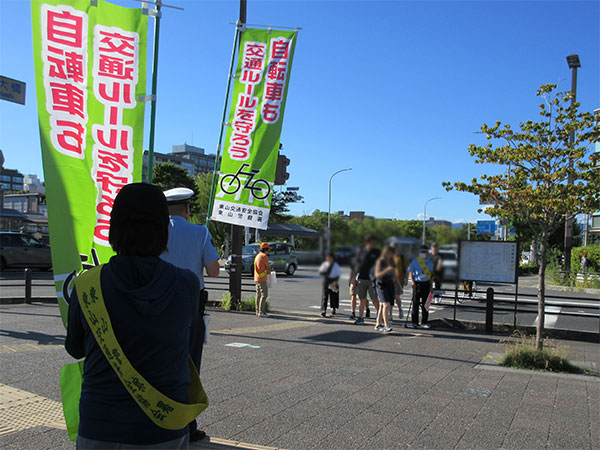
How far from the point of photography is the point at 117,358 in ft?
6.21

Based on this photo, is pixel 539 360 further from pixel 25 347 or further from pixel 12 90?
pixel 12 90

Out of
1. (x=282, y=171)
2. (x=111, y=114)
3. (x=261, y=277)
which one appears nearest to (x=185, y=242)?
(x=111, y=114)

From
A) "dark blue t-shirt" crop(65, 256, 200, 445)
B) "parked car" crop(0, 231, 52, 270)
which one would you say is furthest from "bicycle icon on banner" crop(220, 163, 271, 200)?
"parked car" crop(0, 231, 52, 270)

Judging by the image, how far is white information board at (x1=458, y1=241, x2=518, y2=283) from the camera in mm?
→ 1588

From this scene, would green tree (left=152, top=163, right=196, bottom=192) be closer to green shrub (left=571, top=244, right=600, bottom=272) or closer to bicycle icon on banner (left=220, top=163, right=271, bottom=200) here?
green shrub (left=571, top=244, right=600, bottom=272)

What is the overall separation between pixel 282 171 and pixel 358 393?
432 centimetres

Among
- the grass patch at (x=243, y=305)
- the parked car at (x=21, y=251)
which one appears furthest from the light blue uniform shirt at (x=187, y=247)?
the parked car at (x=21, y=251)

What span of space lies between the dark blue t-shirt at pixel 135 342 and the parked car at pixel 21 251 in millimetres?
23951

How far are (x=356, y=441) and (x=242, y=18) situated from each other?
11658 mm

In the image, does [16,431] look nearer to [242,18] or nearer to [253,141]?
[253,141]

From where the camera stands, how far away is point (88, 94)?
13.9ft

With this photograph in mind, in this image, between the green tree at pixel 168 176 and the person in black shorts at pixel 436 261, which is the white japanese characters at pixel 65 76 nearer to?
the person in black shorts at pixel 436 261

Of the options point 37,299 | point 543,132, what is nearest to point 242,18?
point 543,132

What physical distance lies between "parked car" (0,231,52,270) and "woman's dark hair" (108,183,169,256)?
78.5 ft
